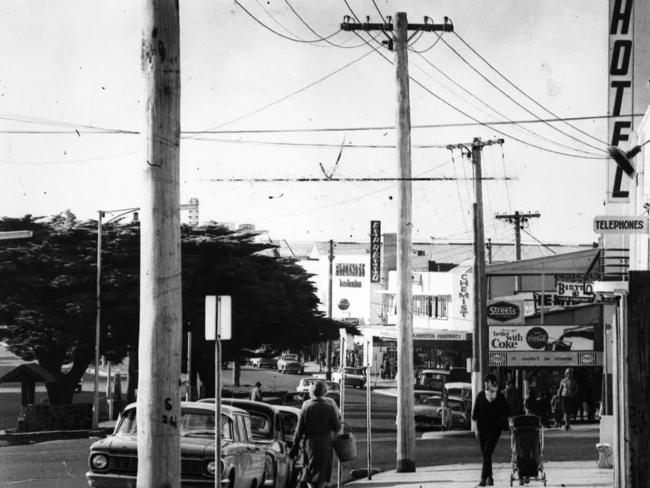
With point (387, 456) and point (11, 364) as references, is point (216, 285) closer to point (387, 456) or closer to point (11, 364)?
point (387, 456)

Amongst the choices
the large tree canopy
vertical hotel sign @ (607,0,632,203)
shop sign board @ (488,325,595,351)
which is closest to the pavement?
vertical hotel sign @ (607,0,632,203)

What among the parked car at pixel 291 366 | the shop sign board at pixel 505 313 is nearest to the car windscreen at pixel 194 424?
the shop sign board at pixel 505 313

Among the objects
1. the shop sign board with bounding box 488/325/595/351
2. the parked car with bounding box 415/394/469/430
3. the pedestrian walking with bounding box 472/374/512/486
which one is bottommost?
the parked car with bounding box 415/394/469/430

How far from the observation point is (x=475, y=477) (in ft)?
68.4

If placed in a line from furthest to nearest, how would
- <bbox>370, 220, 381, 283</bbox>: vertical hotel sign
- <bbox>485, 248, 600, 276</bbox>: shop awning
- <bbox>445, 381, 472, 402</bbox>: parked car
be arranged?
<bbox>370, 220, 381, 283</bbox>: vertical hotel sign
<bbox>485, 248, 600, 276</bbox>: shop awning
<bbox>445, 381, 472, 402</bbox>: parked car

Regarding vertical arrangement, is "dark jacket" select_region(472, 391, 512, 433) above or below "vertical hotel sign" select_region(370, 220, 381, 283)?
below

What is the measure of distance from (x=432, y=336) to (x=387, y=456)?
91.3 feet

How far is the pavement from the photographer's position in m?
19.3

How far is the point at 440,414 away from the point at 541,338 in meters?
4.35

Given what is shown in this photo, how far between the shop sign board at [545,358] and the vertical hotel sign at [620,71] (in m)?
12.3

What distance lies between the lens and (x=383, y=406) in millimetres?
58750

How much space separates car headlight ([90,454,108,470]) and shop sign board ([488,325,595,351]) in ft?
91.5

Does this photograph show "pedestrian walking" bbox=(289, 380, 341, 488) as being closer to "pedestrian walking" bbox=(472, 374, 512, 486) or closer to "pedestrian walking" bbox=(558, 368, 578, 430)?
"pedestrian walking" bbox=(472, 374, 512, 486)

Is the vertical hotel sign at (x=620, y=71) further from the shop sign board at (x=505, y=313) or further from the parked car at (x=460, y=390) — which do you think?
the parked car at (x=460, y=390)
